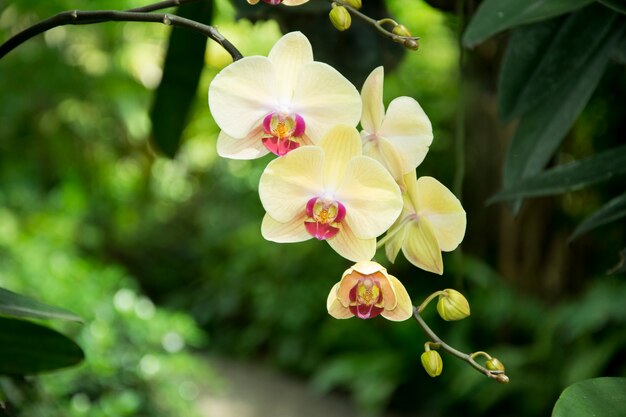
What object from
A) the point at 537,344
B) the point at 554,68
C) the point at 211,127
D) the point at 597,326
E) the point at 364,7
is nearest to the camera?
the point at 554,68

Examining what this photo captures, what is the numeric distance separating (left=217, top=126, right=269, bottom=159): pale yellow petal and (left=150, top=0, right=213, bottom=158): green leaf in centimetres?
37

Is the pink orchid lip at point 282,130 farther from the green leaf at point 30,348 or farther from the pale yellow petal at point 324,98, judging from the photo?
the green leaf at point 30,348

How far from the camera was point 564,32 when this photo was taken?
54cm

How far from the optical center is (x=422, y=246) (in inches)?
13.7

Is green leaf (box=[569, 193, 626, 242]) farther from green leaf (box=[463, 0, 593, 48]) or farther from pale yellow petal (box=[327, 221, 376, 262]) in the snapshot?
pale yellow petal (box=[327, 221, 376, 262])

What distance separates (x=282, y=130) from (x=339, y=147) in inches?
0.9

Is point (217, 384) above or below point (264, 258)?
above

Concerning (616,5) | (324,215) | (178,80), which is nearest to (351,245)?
(324,215)

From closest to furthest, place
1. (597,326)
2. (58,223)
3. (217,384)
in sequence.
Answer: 1. (217,384)
2. (597,326)
3. (58,223)

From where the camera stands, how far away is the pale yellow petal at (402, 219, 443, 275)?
0.34 m

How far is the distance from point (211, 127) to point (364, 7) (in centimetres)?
339

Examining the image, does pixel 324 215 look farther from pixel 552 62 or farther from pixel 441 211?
pixel 552 62

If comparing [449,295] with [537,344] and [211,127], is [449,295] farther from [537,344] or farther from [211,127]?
[211,127]

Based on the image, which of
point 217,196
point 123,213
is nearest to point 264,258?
point 217,196
